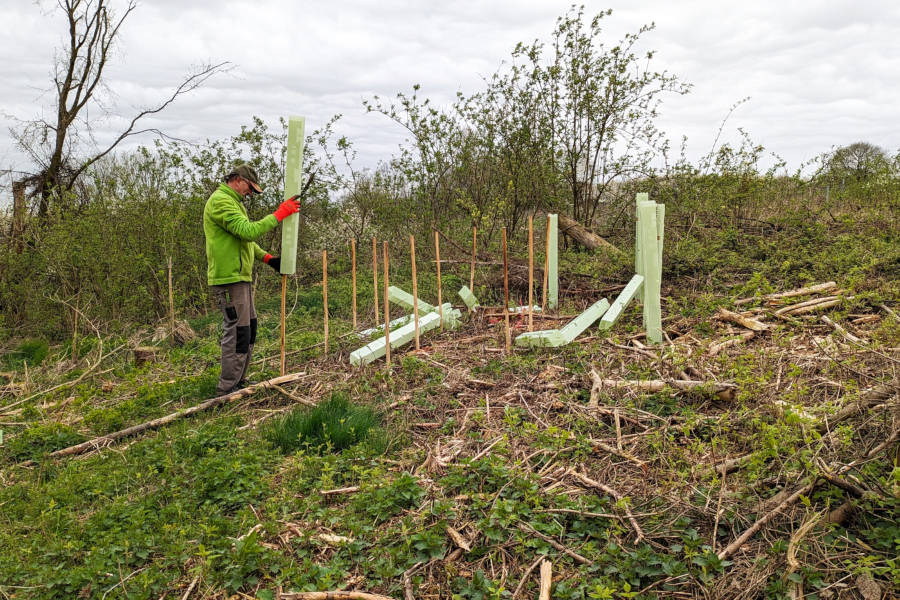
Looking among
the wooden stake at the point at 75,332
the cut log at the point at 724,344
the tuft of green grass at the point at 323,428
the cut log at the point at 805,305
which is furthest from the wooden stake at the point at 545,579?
the wooden stake at the point at 75,332

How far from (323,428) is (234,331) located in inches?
71.0

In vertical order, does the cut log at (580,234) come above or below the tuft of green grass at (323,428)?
above

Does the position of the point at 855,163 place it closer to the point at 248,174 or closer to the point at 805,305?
the point at 805,305

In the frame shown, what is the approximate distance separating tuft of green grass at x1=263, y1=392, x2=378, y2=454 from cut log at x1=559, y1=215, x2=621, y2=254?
19.6 feet

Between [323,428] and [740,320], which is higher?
[740,320]

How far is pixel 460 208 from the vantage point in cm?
1069

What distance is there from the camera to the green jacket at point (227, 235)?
16.7 ft

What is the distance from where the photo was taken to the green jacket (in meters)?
5.09

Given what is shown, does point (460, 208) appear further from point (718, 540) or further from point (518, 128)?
point (718, 540)

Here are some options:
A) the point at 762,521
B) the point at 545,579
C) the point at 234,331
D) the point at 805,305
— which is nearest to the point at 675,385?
the point at 762,521

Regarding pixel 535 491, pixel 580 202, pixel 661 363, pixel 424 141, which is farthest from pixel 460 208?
pixel 535 491

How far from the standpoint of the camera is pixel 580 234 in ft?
30.9

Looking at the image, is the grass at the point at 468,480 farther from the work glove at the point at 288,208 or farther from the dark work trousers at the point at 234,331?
the work glove at the point at 288,208

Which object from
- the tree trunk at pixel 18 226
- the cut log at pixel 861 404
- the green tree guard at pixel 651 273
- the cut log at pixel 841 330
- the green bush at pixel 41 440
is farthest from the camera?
the tree trunk at pixel 18 226
